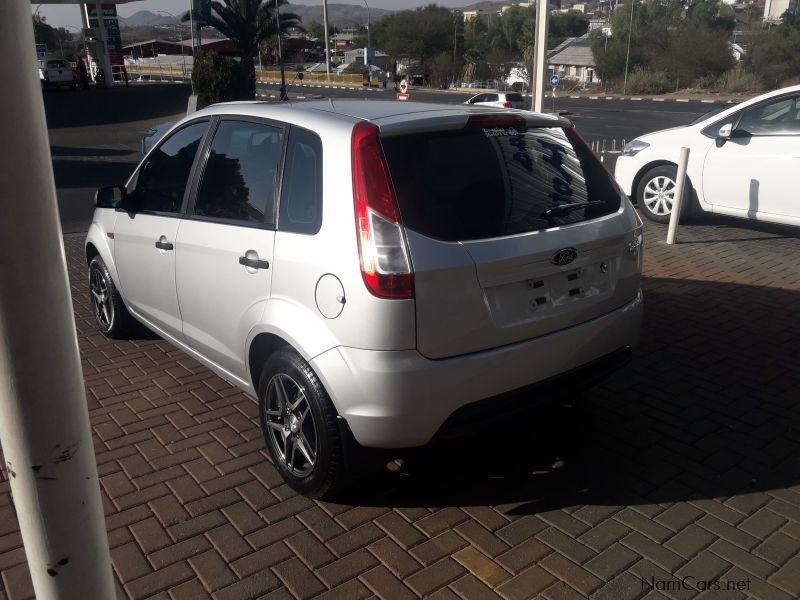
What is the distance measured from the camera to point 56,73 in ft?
136

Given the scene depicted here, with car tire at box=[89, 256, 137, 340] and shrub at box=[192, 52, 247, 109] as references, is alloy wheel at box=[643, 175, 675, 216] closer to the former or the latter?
car tire at box=[89, 256, 137, 340]

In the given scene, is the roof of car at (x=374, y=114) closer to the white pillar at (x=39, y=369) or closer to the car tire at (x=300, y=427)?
the car tire at (x=300, y=427)

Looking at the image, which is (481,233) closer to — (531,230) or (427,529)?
(531,230)

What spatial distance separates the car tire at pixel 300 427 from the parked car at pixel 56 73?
142ft

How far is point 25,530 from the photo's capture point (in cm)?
172

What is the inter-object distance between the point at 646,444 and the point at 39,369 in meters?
3.16

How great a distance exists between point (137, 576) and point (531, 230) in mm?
2145

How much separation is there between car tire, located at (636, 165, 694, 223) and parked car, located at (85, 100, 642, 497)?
5.31 meters

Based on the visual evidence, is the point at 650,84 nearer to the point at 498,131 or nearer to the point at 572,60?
the point at 572,60

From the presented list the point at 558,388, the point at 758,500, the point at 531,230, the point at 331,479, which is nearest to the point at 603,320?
the point at 558,388

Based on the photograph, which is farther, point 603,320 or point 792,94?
point 792,94

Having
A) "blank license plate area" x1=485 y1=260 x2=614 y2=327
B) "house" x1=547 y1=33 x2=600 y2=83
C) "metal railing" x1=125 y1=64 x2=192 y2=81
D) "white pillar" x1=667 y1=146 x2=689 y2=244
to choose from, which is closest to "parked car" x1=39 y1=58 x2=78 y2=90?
→ "metal railing" x1=125 y1=64 x2=192 y2=81

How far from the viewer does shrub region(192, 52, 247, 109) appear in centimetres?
2611

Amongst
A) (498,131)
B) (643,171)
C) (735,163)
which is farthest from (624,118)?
(498,131)
